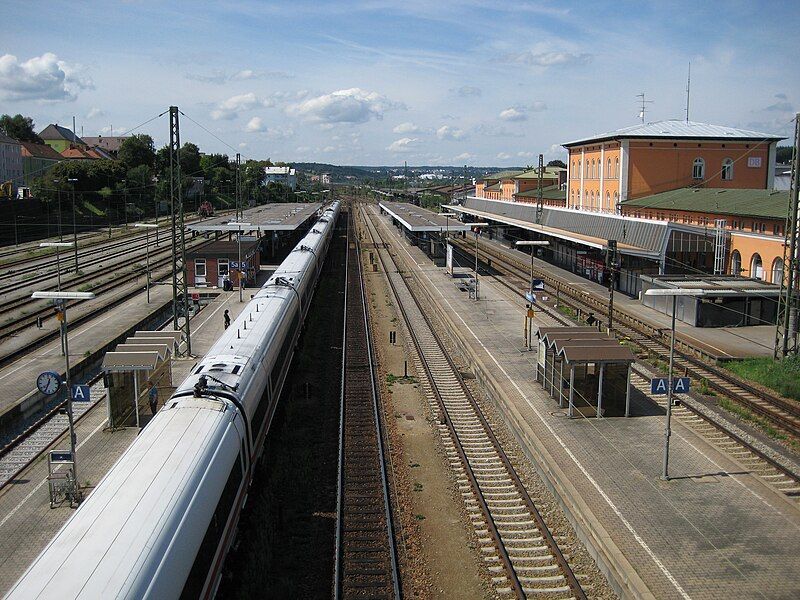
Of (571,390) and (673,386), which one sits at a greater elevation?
(673,386)

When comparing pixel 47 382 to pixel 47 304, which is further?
pixel 47 304

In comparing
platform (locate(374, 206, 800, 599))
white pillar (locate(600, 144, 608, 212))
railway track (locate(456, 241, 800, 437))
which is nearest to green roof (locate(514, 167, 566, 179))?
white pillar (locate(600, 144, 608, 212))

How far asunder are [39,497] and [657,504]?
40.0 ft

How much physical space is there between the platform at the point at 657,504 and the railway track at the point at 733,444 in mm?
421

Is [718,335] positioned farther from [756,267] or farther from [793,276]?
[756,267]

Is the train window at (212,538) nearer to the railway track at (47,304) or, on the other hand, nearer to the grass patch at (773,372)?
the grass patch at (773,372)

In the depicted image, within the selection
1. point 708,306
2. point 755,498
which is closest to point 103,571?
point 755,498

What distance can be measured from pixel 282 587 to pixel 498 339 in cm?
1818

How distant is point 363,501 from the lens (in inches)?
553

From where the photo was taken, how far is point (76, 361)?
2431 centimetres

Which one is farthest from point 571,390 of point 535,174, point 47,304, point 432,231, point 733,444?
point 535,174

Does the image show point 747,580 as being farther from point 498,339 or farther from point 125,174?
point 125,174

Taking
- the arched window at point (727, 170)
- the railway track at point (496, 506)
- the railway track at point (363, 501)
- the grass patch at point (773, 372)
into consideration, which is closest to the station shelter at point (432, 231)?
the arched window at point (727, 170)

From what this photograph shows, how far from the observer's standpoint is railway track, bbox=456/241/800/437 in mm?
19400
